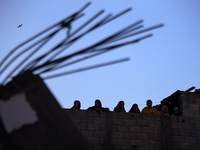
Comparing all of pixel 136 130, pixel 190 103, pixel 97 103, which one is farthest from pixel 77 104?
pixel 190 103

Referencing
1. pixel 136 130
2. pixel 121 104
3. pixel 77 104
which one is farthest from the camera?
pixel 136 130

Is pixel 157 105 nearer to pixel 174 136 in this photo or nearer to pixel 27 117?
pixel 174 136

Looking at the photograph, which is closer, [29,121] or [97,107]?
[29,121]

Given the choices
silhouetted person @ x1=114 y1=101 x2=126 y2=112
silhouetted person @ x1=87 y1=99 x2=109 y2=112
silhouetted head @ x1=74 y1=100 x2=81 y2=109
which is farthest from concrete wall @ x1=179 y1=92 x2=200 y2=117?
silhouetted head @ x1=74 y1=100 x2=81 y2=109

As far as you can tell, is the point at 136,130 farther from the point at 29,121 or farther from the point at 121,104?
the point at 29,121

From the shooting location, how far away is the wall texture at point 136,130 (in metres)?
9.87

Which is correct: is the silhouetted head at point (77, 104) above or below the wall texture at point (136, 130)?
above

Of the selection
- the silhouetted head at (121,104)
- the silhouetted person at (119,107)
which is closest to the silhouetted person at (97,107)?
the silhouetted person at (119,107)

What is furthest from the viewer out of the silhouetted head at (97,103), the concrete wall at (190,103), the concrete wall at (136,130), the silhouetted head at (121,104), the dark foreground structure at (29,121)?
the concrete wall at (190,103)

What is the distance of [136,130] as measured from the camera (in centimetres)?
1032

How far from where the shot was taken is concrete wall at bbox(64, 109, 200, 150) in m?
9.87

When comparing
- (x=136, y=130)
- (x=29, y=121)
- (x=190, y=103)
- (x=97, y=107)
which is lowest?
(x=29, y=121)

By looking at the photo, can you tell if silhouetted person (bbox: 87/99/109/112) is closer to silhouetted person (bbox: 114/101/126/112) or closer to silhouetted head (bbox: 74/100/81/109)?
silhouetted person (bbox: 114/101/126/112)

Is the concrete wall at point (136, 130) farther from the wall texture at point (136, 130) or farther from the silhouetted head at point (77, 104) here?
the silhouetted head at point (77, 104)
